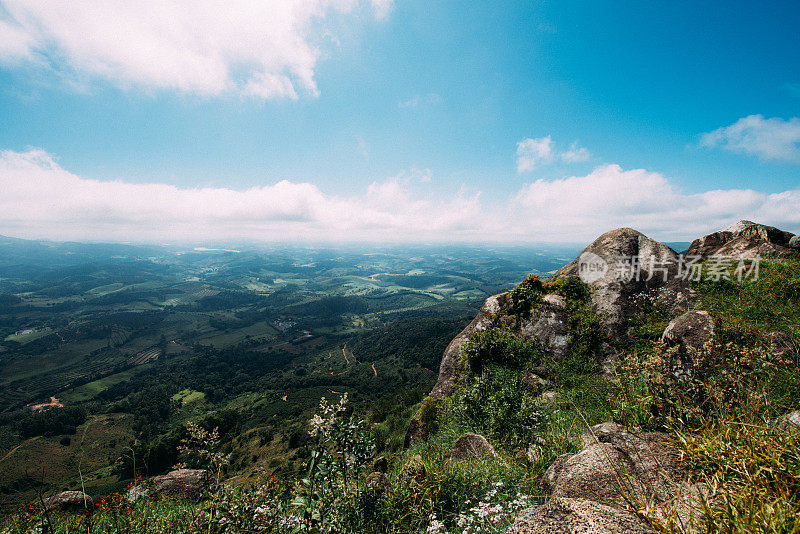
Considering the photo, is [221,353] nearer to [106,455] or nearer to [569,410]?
[106,455]

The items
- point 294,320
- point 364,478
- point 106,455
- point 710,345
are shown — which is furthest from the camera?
point 294,320

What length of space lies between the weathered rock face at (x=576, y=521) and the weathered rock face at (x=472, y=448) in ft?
13.3

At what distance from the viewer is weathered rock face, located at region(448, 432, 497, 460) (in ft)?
22.1

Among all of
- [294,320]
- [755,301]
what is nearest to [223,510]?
[755,301]

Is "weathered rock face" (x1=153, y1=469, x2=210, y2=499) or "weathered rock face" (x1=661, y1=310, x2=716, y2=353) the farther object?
"weathered rock face" (x1=661, y1=310, x2=716, y2=353)

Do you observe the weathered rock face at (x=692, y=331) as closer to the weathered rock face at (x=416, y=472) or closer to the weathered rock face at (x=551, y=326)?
the weathered rock face at (x=551, y=326)

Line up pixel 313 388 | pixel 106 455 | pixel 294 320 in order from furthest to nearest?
pixel 294 320
pixel 313 388
pixel 106 455

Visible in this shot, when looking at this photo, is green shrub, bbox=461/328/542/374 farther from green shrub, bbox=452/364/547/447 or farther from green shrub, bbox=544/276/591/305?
green shrub, bbox=544/276/591/305

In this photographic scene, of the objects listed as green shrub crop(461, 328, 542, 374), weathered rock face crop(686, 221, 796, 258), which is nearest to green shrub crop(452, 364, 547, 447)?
green shrub crop(461, 328, 542, 374)

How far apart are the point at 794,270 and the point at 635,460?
46.6ft

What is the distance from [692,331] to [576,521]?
35.4 ft

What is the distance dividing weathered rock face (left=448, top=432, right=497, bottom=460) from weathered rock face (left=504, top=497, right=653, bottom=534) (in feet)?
13.3

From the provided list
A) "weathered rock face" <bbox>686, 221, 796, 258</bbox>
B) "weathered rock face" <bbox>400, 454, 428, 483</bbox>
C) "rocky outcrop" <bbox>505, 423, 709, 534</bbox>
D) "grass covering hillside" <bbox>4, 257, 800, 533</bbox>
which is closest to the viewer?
"rocky outcrop" <bbox>505, 423, 709, 534</bbox>

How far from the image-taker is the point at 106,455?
70.2 meters
